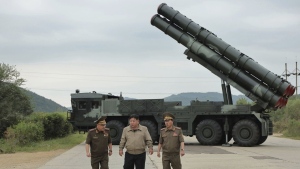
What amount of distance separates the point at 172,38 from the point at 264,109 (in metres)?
5.89

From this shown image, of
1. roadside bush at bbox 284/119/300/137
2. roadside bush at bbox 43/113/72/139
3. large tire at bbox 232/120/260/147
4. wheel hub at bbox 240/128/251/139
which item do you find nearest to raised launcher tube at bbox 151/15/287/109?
large tire at bbox 232/120/260/147

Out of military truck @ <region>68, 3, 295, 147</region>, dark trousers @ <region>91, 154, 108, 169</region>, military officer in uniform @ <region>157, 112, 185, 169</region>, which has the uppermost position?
military truck @ <region>68, 3, 295, 147</region>

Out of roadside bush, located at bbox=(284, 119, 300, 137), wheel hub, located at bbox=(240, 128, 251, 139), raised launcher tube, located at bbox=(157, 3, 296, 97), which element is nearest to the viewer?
raised launcher tube, located at bbox=(157, 3, 296, 97)

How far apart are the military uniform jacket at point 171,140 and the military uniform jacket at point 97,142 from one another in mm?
1097

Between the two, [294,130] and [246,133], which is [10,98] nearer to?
[246,133]

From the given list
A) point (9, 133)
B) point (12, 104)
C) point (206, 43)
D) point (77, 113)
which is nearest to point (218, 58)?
point (206, 43)

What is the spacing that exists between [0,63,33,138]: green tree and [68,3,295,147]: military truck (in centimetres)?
495

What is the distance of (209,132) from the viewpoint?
23391 millimetres

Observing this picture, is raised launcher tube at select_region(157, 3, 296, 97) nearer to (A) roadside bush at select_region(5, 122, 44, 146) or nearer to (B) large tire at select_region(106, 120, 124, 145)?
(B) large tire at select_region(106, 120, 124, 145)

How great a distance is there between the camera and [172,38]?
2509cm

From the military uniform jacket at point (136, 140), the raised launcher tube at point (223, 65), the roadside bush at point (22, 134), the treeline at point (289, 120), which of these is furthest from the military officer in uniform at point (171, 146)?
the treeline at point (289, 120)

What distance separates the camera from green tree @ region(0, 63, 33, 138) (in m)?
28.4

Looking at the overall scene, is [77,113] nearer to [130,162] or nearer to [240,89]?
[240,89]

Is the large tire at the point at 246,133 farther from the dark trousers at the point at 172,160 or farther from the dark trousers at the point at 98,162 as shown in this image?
the dark trousers at the point at 98,162
